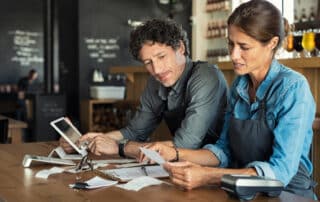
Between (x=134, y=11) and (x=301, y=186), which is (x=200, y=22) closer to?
(x=134, y=11)

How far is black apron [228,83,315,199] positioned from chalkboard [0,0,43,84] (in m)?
8.76

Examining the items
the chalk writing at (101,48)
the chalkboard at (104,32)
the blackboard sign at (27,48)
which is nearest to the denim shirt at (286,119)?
the chalkboard at (104,32)

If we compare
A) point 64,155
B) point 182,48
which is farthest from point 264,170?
point 64,155

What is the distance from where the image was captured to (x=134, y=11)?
344 inches

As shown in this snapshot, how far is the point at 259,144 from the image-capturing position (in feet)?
6.10

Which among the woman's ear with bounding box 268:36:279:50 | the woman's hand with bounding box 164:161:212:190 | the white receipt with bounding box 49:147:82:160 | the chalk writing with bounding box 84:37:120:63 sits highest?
the chalk writing with bounding box 84:37:120:63

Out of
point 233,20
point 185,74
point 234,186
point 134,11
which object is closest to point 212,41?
point 134,11

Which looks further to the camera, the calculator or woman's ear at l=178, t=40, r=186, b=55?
woman's ear at l=178, t=40, r=186, b=55

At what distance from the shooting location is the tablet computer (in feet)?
7.39

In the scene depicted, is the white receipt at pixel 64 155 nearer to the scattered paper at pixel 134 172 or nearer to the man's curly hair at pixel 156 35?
the scattered paper at pixel 134 172

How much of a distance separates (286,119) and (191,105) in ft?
2.20

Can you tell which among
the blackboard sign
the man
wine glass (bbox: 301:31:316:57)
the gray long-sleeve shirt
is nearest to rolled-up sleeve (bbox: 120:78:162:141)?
the gray long-sleeve shirt

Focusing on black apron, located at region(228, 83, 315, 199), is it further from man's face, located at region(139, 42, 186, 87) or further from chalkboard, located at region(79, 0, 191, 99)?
chalkboard, located at region(79, 0, 191, 99)

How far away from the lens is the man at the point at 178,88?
2.32 metres
